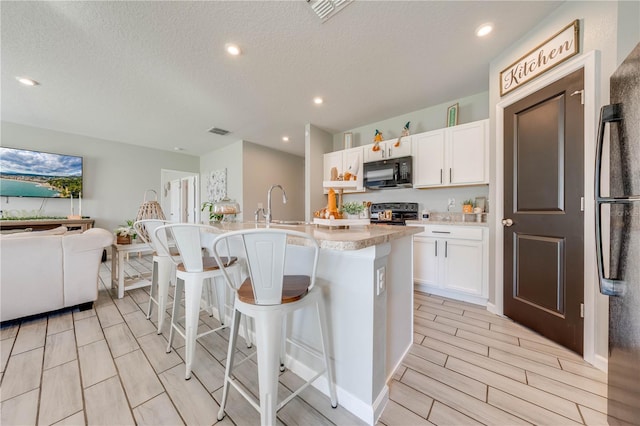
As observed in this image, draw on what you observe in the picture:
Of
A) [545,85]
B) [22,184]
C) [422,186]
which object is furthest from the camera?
[22,184]

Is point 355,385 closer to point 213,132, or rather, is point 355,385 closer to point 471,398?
point 471,398

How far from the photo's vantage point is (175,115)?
139 inches

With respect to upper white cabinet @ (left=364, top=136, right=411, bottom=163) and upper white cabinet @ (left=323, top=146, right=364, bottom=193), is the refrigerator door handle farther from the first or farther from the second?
upper white cabinet @ (left=323, top=146, right=364, bottom=193)

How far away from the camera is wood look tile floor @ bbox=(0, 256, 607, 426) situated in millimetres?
1156

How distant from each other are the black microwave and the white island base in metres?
2.05

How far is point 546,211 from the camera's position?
6.15ft

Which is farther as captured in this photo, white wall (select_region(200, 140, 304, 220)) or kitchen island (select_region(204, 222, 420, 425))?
white wall (select_region(200, 140, 304, 220))

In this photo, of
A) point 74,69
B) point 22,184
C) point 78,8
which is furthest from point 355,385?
point 22,184

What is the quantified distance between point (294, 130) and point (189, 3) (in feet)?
8.69

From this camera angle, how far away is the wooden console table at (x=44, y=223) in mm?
3560

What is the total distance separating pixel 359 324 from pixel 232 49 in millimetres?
2519

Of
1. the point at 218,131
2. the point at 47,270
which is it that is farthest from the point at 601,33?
the point at 47,270

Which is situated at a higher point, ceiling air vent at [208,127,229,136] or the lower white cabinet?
ceiling air vent at [208,127,229,136]

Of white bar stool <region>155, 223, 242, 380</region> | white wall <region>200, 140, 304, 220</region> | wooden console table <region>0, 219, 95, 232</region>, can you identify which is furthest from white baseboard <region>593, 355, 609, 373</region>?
wooden console table <region>0, 219, 95, 232</region>
